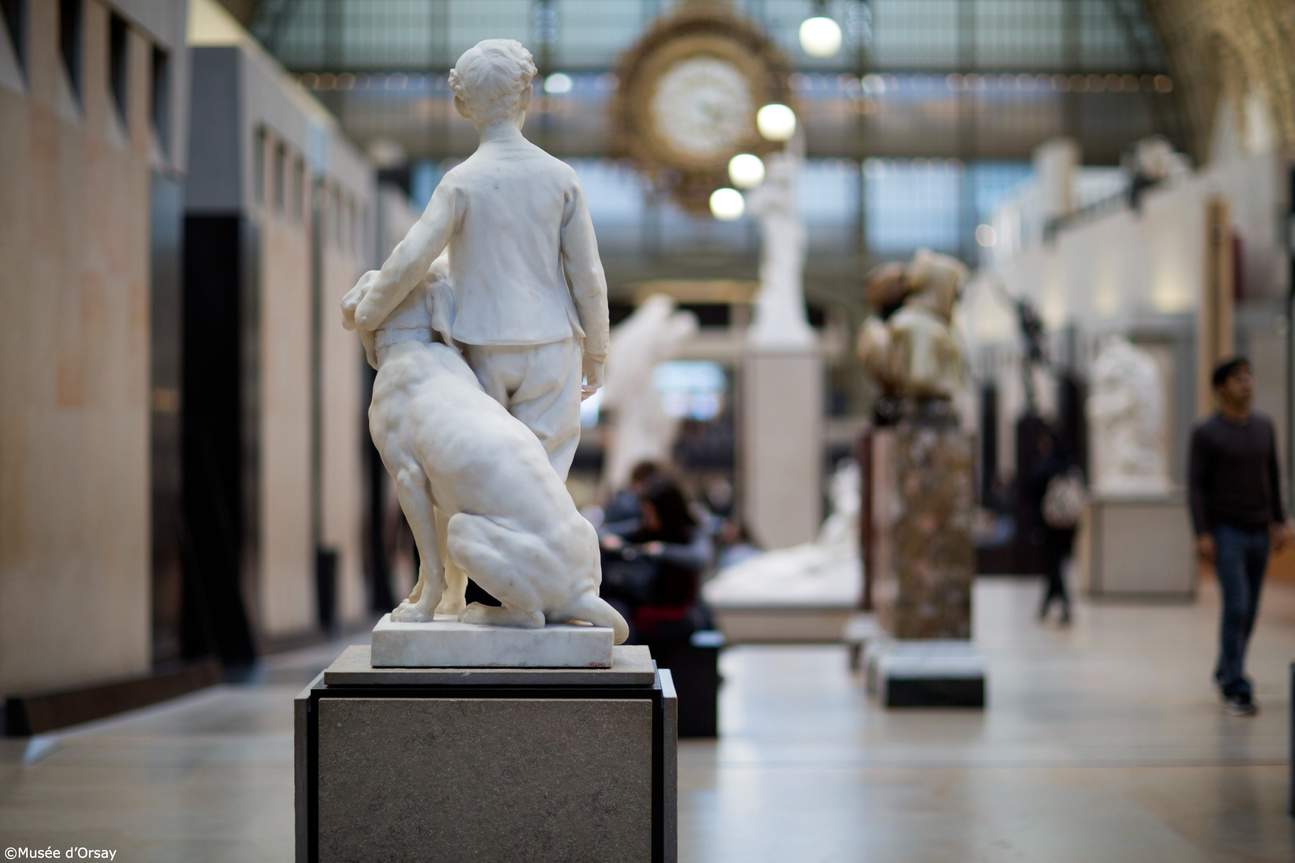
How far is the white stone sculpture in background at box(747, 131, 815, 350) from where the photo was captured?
2012cm

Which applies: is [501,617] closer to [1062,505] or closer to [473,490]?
[473,490]

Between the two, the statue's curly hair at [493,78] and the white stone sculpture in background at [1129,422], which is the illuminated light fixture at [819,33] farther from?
the statue's curly hair at [493,78]

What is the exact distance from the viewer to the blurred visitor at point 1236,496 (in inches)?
320

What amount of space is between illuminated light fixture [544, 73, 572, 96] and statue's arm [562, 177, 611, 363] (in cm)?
2971

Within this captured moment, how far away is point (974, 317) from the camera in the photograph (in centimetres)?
3450

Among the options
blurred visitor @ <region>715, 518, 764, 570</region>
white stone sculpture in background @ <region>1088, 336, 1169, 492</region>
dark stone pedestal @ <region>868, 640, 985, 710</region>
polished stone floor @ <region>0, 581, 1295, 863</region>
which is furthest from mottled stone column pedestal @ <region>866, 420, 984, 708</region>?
white stone sculpture in background @ <region>1088, 336, 1169, 492</region>

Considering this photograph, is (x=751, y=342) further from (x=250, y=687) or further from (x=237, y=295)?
(x=250, y=687)

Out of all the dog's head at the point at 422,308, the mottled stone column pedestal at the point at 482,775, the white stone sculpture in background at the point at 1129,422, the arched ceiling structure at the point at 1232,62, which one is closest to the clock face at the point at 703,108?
the arched ceiling structure at the point at 1232,62

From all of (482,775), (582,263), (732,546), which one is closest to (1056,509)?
(732,546)

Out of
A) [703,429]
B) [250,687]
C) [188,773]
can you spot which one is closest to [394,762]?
[188,773]

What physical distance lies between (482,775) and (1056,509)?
33.2 feet

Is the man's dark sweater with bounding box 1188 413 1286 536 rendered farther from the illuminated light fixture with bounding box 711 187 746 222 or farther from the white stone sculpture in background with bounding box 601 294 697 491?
the white stone sculpture in background with bounding box 601 294 697 491

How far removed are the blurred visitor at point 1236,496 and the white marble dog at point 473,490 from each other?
15.2ft

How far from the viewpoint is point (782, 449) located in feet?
64.4
